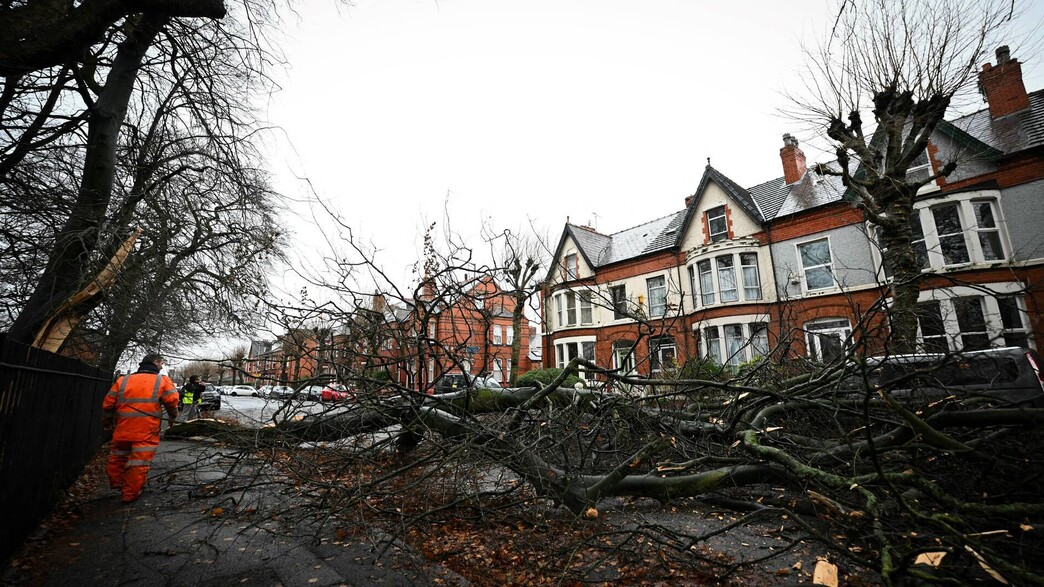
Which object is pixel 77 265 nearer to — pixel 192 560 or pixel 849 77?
pixel 192 560

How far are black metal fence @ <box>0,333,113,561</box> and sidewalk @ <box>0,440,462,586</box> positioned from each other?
32 cm

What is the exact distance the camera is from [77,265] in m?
5.19

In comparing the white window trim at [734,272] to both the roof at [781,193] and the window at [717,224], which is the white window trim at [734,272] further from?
the roof at [781,193]

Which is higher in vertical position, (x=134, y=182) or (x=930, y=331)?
(x=134, y=182)

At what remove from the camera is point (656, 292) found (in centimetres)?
2098

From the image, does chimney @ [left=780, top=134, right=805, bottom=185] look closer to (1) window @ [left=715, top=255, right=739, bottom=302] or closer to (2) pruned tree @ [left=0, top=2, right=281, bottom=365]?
(1) window @ [left=715, top=255, right=739, bottom=302]

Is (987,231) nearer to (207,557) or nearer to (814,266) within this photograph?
(814,266)

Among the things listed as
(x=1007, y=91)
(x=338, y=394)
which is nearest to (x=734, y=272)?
(x=1007, y=91)

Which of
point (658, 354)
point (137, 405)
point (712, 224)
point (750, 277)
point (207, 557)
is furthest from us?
point (712, 224)

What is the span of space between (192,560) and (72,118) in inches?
234

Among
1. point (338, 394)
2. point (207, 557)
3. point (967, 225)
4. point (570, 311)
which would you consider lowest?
point (207, 557)

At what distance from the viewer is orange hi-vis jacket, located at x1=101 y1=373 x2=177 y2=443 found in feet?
15.4

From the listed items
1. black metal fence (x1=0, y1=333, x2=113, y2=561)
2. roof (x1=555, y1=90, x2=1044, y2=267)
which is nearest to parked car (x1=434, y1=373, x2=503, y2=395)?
black metal fence (x1=0, y1=333, x2=113, y2=561)

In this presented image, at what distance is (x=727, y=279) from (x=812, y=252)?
10.3 feet
